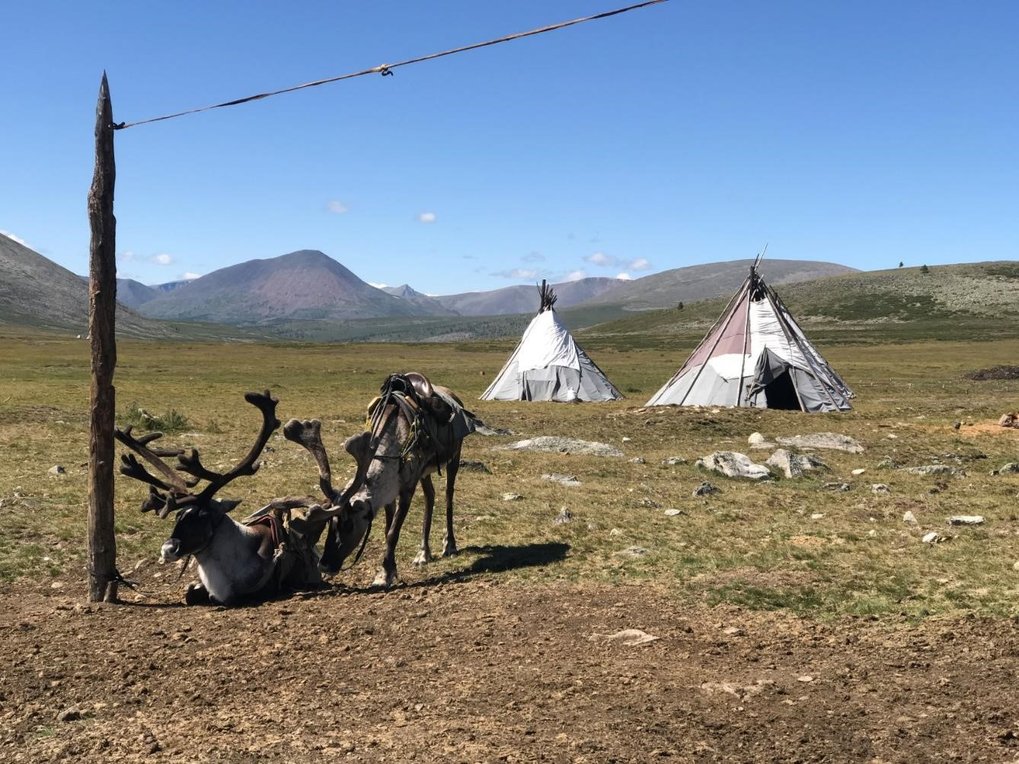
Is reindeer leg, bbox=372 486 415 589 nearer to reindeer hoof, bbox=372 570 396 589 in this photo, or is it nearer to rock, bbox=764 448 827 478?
reindeer hoof, bbox=372 570 396 589

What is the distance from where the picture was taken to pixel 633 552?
11070 millimetres

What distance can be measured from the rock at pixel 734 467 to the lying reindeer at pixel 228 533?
1031 cm

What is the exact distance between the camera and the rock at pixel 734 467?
17469 mm

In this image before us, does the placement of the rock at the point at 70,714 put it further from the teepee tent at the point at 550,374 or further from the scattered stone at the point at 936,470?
the teepee tent at the point at 550,374

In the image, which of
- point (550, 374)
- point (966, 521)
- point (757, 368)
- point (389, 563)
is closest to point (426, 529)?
point (389, 563)

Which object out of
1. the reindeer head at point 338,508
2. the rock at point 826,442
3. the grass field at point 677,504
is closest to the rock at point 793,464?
the grass field at point 677,504

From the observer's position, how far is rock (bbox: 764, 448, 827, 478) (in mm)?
17666

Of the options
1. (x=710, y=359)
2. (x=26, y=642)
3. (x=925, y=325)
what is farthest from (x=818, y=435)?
(x=925, y=325)

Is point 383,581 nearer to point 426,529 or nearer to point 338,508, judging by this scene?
point 338,508

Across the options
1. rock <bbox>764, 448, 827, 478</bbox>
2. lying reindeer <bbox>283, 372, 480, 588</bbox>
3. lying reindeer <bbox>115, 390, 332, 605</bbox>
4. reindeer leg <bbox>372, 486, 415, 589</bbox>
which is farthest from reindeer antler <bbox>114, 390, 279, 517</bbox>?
rock <bbox>764, 448, 827, 478</bbox>

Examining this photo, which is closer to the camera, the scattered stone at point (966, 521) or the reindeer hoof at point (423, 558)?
the reindeer hoof at point (423, 558)

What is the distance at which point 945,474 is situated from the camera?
1712cm

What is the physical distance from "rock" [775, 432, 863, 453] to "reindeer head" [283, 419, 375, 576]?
603 inches

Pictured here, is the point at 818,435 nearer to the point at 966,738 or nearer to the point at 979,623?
the point at 979,623
